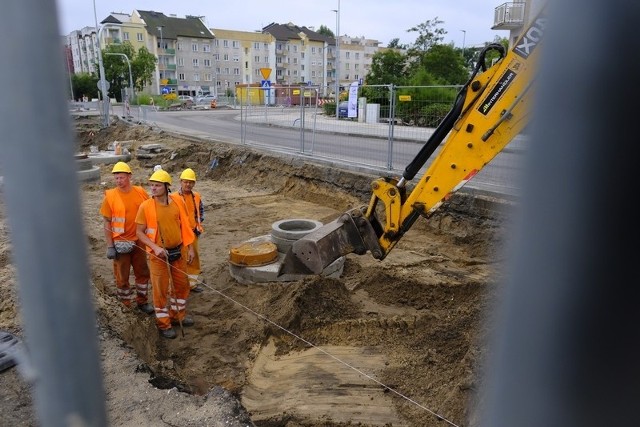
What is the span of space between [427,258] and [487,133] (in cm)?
432

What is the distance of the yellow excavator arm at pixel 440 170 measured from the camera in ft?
16.4

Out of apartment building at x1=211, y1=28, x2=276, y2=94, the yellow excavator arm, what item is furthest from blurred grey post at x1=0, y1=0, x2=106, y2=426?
apartment building at x1=211, y1=28, x2=276, y2=94

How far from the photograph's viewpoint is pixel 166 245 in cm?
634

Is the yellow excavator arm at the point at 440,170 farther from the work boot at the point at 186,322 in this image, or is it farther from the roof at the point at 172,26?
the roof at the point at 172,26

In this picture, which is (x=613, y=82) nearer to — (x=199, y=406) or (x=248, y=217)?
(x=199, y=406)

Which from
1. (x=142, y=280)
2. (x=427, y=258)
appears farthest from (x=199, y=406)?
(x=427, y=258)

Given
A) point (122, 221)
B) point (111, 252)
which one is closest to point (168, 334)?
point (111, 252)

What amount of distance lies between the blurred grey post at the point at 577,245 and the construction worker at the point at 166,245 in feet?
19.2

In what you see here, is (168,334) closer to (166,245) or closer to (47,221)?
(166,245)

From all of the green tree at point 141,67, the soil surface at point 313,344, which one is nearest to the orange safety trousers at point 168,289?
the soil surface at point 313,344

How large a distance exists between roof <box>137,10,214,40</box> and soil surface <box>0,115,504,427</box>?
8847 centimetres

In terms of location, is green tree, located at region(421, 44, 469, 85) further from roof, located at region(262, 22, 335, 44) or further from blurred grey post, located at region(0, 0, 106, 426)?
roof, located at region(262, 22, 335, 44)

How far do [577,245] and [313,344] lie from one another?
5.92 m

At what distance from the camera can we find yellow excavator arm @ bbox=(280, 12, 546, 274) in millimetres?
5004
